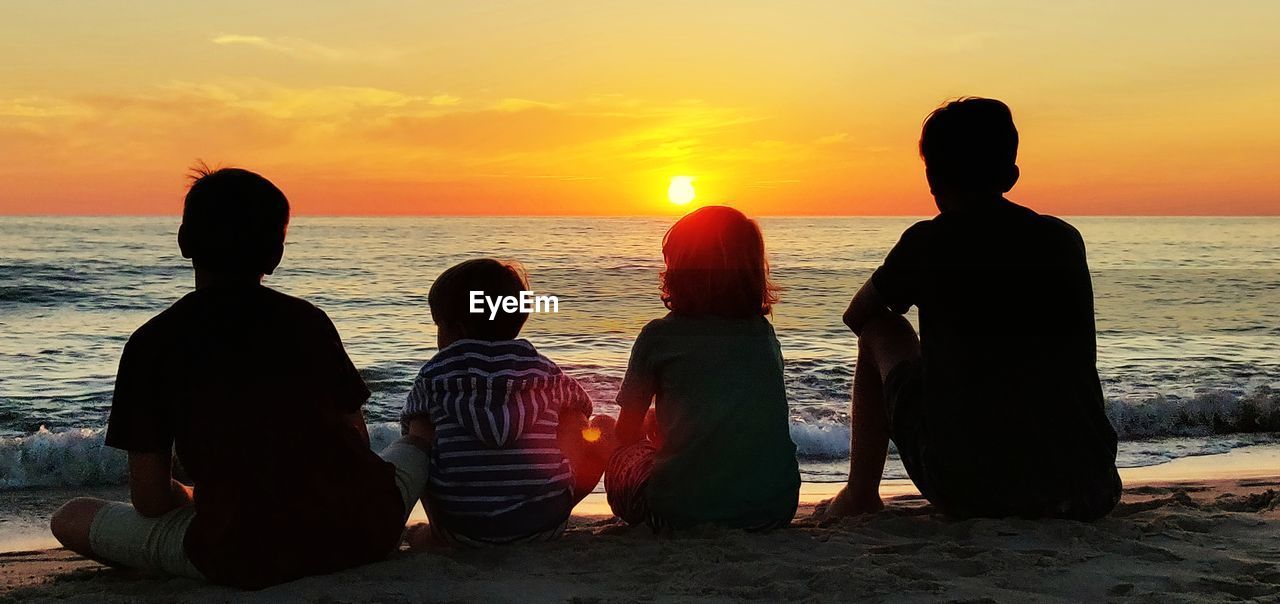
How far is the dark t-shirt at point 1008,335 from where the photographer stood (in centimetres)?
291

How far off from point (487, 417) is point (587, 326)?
9643 mm

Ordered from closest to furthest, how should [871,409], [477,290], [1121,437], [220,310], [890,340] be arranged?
[220,310] < [477,290] < [890,340] < [871,409] < [1121,437]

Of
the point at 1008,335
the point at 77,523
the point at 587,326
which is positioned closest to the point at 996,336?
the point at 1008,335

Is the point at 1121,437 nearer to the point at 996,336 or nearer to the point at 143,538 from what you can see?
the point at 996,336

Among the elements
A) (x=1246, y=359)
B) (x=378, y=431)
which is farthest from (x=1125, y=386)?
(x=378, y=431)

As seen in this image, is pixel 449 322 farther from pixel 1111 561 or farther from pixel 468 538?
pixel 1111 561

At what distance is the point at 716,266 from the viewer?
10.3ft

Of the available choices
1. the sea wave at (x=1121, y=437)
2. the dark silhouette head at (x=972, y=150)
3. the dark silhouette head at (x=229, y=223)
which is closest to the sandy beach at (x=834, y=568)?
the dark silhouette head at (x=229, y=223)

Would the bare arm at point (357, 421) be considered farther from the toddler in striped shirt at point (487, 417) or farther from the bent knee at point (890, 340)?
the bent knee at point (890, 340)

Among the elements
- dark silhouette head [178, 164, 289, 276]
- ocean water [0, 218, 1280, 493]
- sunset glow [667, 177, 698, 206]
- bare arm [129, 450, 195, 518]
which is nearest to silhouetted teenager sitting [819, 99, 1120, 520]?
dark silhouette head [178, 164, 289, 276]

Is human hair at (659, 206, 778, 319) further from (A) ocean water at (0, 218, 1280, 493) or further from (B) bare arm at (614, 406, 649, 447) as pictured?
(A) ocean water at (0, 218, 1280, 493)

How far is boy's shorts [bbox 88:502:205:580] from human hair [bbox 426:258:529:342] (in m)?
0.92

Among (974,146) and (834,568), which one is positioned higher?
(974,146)

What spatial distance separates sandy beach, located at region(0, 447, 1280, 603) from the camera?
256 cm
